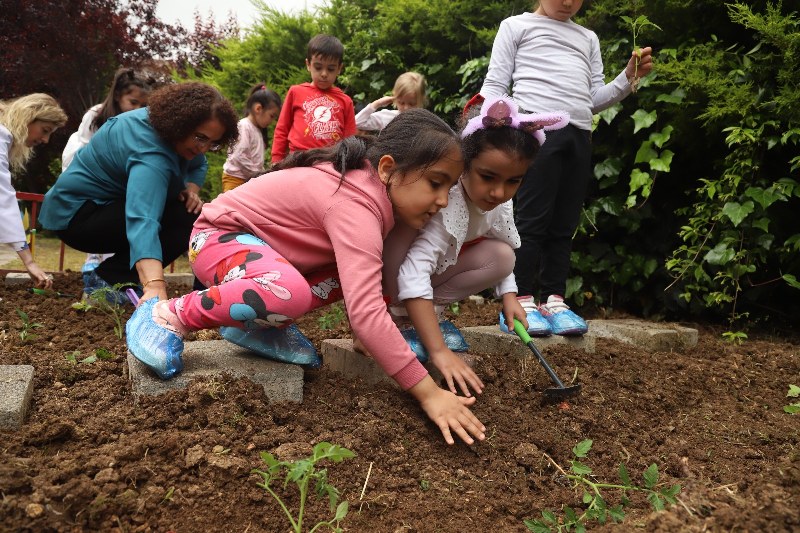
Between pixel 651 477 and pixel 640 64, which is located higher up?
pixel 640 64

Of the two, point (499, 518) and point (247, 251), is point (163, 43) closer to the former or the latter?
point (247, 251)

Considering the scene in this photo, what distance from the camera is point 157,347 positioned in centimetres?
195

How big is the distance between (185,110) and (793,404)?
8.88 ft

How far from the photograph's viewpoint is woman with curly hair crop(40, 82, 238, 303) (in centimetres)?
280

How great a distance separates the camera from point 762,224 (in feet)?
11.0

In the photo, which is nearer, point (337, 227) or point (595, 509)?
point (595, 509)

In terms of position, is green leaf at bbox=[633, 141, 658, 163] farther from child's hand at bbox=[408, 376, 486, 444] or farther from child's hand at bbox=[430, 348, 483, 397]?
child's hand at bbox=[408, 376, 486, 444]

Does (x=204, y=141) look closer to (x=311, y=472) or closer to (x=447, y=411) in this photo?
(x=447, y=411)

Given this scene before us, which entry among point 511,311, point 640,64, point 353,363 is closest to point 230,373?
point 353,363

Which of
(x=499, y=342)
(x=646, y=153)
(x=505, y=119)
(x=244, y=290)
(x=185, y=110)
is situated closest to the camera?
(x=244, y=290)

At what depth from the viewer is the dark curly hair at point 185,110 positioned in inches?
116

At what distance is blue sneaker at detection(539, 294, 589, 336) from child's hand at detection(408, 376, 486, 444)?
1155mm

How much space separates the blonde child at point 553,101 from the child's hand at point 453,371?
1012 millimetres

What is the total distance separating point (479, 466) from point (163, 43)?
11146 mm
